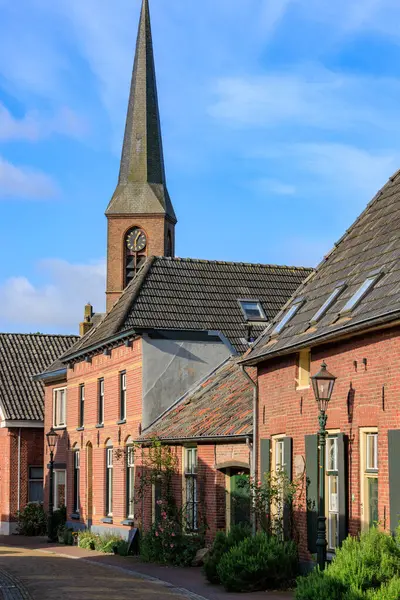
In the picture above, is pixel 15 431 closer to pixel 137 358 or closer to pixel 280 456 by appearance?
pixel 137 358

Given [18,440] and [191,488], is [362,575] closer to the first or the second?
[191,488]

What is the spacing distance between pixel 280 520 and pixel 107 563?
7044mm

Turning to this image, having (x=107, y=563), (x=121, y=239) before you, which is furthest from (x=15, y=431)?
(x=121, y=239)

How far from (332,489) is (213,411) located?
7938 millimetres

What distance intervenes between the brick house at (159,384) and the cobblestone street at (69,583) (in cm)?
317

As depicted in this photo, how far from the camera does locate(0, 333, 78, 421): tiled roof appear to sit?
43.5m

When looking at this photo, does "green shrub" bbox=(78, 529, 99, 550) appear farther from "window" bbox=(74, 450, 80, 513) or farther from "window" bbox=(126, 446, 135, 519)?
"window" bbox=(74, 450, 80, 513)

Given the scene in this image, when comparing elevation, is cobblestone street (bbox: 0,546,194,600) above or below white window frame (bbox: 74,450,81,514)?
below

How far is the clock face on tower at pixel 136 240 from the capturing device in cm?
6438

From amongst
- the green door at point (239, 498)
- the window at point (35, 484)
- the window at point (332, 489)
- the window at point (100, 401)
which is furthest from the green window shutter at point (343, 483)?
the window at point (35, 484)

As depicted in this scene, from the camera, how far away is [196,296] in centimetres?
3247

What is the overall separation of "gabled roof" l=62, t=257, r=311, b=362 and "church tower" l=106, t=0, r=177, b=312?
28.6m

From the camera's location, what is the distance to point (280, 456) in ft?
70.3

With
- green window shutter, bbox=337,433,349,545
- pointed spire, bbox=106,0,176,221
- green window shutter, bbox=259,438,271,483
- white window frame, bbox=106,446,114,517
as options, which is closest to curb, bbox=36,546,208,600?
green window shutter, bbox=337,433,349,545
